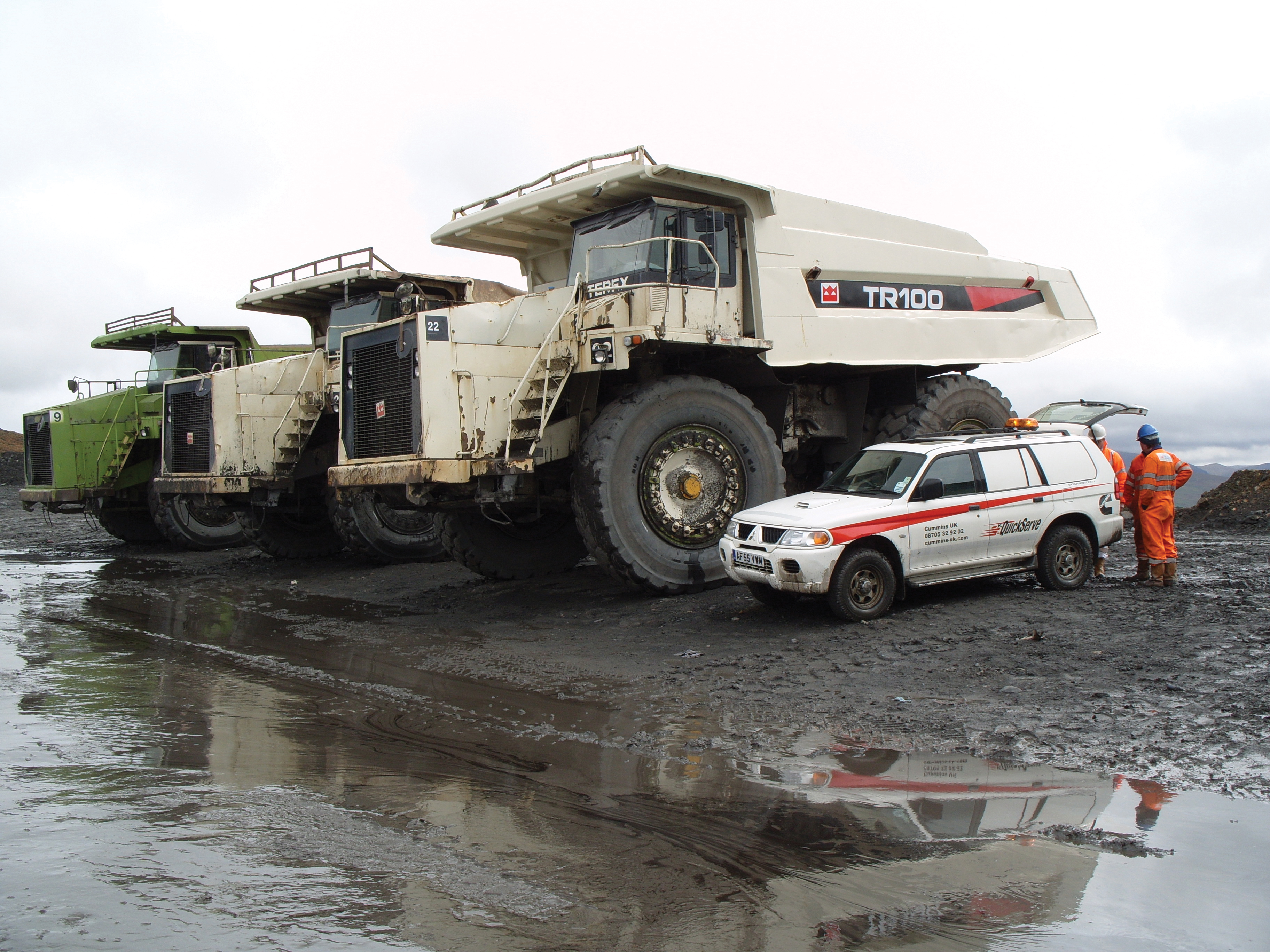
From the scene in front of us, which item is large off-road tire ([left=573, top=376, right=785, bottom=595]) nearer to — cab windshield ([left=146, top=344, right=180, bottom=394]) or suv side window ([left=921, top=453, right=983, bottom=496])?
suv side window ([left=921, top=453, right=983, bottom=496])

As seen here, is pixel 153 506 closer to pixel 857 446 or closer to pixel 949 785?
pixel 857 446

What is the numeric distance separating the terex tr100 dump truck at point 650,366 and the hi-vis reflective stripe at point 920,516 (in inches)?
79.1

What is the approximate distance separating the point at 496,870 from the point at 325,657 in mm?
5105

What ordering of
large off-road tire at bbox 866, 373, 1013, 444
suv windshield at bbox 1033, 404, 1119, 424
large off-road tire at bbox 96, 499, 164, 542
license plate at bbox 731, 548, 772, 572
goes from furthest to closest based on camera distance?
large off-road tire at bbox 96, 499, 164, 542, suv windshield at bbox 1033, 404, 1119, 424, large off-road tire at bbox 866, 373, 1013, 444, license plate at bbox 731, 548, 772, 572

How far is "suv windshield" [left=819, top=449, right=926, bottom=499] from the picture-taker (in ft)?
29.9

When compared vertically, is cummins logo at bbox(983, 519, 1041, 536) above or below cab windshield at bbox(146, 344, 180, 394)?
below

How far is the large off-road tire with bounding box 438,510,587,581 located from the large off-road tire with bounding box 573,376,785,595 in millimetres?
2229

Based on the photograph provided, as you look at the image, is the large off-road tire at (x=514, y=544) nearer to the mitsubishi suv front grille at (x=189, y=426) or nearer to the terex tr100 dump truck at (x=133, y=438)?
the mitsubishi suv front grille at (x=189, y=426)

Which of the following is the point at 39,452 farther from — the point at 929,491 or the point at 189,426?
the point at 929,491

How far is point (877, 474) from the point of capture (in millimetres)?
9477

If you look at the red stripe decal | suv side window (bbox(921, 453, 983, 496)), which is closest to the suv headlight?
suv side window (bbox(921, 453, 983, 496))

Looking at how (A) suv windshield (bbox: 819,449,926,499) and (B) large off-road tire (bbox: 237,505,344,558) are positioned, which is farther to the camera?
(B) large off-road tire (bbox: 237,505,344,558)

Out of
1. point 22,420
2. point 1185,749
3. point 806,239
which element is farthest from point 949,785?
point 22,420

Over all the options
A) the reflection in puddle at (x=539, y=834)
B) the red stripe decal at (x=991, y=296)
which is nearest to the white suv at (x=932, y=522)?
the reflection in puddle at (x=539, y=834)
